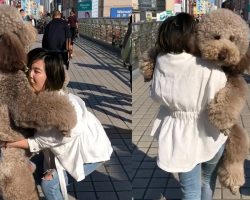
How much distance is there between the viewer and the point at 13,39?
7.88 feet

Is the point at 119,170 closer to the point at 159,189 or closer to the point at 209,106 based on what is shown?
the point at 159,189

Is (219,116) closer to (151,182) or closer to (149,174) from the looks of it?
(151,182)

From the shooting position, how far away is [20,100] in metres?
2.39

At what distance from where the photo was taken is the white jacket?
8.23 feet

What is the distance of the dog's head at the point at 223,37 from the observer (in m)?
2.38

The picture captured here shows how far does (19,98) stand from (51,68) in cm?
27

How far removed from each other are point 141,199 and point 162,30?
1.75 metres

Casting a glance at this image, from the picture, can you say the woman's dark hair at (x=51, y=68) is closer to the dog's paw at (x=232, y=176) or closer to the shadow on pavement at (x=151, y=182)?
the dog's paw at (x=232, y=176)

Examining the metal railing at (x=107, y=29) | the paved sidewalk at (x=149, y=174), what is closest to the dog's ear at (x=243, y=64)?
the paved sidewalk at (x=149, y=174)

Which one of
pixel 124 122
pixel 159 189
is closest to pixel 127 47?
pixel 124 122

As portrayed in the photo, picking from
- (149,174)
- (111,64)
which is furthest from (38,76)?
(111,64)

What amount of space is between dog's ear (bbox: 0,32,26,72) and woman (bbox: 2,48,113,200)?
0.12 metres

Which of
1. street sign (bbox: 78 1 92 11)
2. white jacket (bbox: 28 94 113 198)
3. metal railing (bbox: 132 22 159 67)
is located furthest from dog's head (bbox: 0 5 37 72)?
street sign (bbox: 78 1 92 11)

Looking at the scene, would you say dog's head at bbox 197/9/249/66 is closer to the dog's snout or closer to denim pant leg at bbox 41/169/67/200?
the dog's snout
